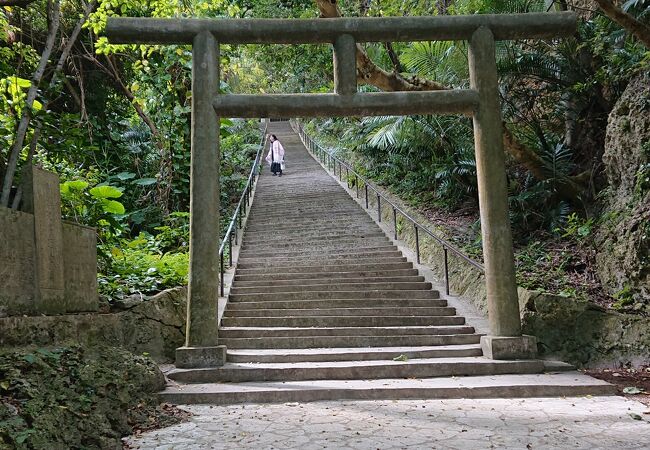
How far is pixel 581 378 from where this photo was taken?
226 inches

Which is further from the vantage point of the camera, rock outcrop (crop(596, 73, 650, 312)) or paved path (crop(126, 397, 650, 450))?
rock outcrop (crop(596, 73, 650, 312))

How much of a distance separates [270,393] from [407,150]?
30.6 ft

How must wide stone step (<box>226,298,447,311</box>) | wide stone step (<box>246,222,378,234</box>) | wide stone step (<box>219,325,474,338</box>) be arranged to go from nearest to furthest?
wide stone step (<box>219,325,474,338</box>), wide stone step (<box>226,298,447,311</box>), wide stone step (<box>246,222,378,234</box>)

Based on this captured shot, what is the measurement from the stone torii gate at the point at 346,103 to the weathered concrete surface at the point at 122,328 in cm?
64

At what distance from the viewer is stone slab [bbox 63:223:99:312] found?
16.6 ft

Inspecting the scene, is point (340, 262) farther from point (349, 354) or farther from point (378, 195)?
point (349, 354)

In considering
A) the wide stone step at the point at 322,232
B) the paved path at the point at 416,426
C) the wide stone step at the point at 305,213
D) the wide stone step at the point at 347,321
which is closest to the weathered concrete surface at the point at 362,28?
the wide stone step at the point at 347,321

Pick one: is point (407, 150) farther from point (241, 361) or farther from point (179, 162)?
point (241, 361)

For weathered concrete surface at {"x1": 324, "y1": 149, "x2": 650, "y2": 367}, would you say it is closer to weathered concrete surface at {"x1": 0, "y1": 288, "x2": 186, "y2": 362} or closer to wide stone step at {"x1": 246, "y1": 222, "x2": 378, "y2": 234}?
weathered concrete surface at {"x1": 0, "y1": 288, "x2": 186, "y2": 362}

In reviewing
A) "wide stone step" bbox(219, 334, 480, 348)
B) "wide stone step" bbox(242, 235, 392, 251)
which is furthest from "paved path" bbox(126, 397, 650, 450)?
"wide stone step" bbox(242, 235, 392, 251)

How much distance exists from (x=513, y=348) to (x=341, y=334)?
2.24 meters

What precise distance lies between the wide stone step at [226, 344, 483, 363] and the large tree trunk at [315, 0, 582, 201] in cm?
357

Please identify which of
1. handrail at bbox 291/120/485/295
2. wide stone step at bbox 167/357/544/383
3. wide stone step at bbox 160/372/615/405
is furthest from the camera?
handrail at bbox 291/120/485/295

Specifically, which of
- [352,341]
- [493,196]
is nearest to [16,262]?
[352,341]
